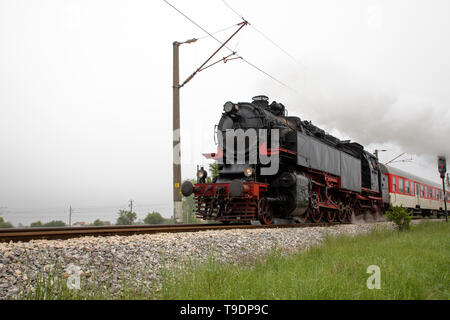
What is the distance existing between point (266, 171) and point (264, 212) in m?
1.19

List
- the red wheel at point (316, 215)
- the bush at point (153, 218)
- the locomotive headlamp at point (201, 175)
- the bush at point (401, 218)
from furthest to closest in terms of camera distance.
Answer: the bush at point (153, 218) < the bush at point (401, 218) < the red wheel at point (316, 215) < the locomotive headlamp at point (201, 175)

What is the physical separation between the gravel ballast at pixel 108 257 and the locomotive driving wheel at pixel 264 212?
11.2 ft

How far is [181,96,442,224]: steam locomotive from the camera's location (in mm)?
9273

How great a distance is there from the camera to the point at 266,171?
10141 mm

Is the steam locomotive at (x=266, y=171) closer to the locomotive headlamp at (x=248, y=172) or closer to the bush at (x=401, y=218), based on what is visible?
the locomotive headlamp at (x=248, y=172)

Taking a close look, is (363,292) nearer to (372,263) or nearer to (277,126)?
(372,263)

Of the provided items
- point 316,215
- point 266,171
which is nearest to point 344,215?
point 316,215

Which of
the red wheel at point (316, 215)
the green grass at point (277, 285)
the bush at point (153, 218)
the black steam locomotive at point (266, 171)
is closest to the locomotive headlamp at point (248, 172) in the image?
the black steam locomotive at point (266, 171)

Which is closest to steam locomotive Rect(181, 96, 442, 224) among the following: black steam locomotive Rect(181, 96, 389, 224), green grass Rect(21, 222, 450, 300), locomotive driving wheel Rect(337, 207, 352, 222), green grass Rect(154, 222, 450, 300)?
black steam locomotive Rect(181, 96, 389, 224)

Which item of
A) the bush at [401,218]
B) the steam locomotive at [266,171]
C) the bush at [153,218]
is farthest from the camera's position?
the bush at [153,218]

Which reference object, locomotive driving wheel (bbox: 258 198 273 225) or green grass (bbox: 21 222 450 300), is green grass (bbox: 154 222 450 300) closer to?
green grass (bbox: 21 222 450 300)

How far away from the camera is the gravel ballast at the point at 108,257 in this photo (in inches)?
137
